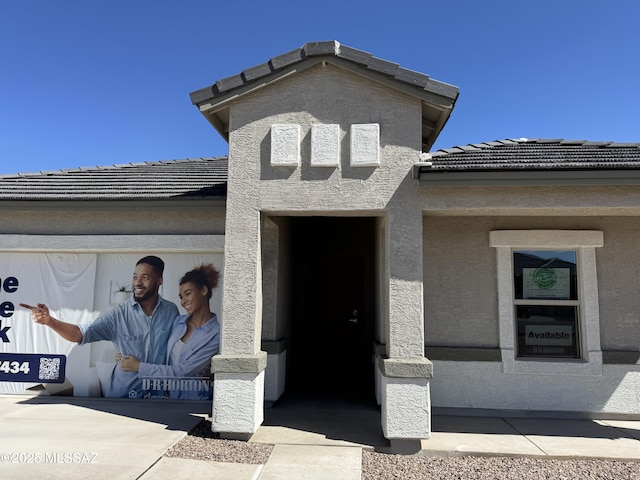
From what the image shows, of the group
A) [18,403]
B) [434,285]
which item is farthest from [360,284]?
[18,403]

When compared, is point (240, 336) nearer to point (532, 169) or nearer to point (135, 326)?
point (135, 326)

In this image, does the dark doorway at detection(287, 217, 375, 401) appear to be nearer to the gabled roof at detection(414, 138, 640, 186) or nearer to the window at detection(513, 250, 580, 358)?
the window at detection(513, 250, 580, 358)

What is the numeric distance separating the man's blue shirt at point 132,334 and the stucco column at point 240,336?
220cm

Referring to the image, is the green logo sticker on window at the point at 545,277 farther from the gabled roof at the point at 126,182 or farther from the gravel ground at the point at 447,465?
the gabled roof at the point at 126,182

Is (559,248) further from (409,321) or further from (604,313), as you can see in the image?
(409,321)

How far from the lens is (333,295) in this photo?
985cm

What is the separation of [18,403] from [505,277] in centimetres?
789

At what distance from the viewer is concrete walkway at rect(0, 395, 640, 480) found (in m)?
4.55

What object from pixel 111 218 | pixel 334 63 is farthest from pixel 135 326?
pixel 334 63

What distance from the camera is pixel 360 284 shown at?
970cm

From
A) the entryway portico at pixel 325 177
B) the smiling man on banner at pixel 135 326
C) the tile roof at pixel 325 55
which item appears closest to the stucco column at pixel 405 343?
the entryway portico at pixel 325 177

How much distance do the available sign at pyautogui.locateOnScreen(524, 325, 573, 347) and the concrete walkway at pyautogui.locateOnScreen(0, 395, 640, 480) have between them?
43.9 inches

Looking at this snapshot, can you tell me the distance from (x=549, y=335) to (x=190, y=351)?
5749mm

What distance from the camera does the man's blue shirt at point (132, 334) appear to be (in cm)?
735
